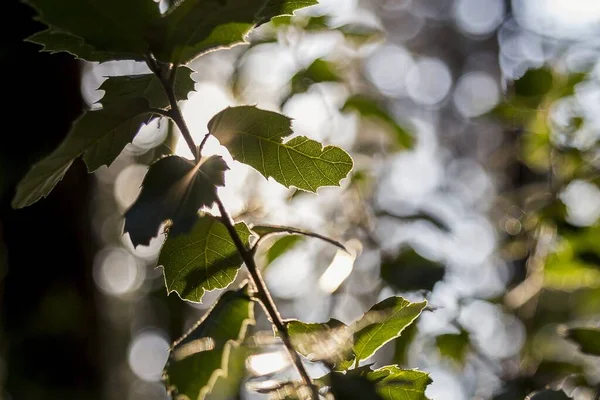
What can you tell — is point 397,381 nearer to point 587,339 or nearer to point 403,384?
point 403,384

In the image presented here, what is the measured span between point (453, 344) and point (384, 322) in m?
0.65

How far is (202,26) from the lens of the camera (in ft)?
2.35

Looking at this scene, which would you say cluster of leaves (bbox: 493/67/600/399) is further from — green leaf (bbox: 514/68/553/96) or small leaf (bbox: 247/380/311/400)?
small leaf (bbox: 247/380/311/400)

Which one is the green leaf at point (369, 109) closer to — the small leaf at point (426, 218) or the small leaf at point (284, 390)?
the small leaf at point (426, 218)

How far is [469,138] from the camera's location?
266 inches

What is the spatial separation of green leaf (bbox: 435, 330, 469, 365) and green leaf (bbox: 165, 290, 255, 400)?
74cm

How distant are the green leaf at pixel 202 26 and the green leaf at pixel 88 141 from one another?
0.07m

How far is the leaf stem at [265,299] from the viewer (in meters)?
0.76

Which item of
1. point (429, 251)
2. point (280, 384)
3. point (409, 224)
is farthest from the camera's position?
point (409, 224)

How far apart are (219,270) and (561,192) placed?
1093 millimetres

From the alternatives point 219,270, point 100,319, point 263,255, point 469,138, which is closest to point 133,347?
point 469,138

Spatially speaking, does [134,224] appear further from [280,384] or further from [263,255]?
[263,255]

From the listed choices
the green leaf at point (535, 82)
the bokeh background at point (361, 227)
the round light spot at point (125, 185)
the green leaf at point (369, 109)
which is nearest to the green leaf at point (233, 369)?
the bokeh background at point (361, 227)

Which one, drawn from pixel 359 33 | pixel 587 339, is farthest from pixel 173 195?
pixel 359 33
